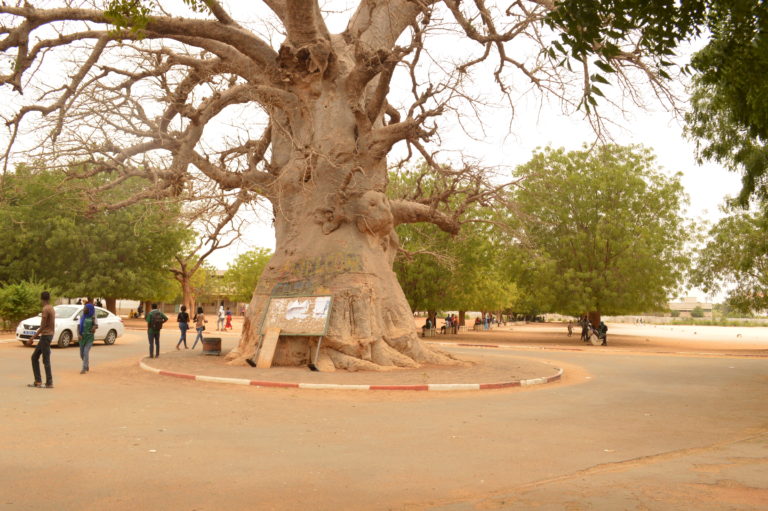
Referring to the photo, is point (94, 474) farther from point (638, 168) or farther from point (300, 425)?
point (638, 168)

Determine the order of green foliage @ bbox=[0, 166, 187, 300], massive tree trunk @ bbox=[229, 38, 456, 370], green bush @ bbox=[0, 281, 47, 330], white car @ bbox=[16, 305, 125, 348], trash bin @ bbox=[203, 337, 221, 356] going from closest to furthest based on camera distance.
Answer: massive tree trunk @ bbox=[229, 38, 456, 370]
trash bin @ bbox=[203, 337, 221, 356]
white car @ bbox=[16, 305, 125, 348]
green bush @ bbox=[0, 281, 47, 330]
green foliage @ bbox=[0, 166, 187, 300]

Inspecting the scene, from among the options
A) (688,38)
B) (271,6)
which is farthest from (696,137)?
(688,38)

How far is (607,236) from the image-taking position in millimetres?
35188

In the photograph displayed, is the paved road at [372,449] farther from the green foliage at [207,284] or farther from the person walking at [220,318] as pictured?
the green foliage at [207,284]

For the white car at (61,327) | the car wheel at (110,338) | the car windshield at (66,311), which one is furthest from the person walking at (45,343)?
the car wheel at (110,338)

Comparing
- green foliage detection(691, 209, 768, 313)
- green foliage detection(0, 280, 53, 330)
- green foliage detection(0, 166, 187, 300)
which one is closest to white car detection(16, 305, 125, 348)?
green foliage detection(0, 280, 53, 330)

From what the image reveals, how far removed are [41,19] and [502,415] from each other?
36.4ft

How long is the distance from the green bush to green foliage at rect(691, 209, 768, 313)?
35061 mm

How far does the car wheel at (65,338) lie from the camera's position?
20864 millimetres

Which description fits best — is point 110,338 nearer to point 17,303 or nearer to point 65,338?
point 65,338

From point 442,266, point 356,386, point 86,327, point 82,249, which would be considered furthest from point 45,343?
point 82,249

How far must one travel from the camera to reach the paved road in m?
4.89

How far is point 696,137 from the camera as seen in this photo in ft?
66.3

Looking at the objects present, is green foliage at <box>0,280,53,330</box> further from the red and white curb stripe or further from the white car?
the red and white curb stripe
